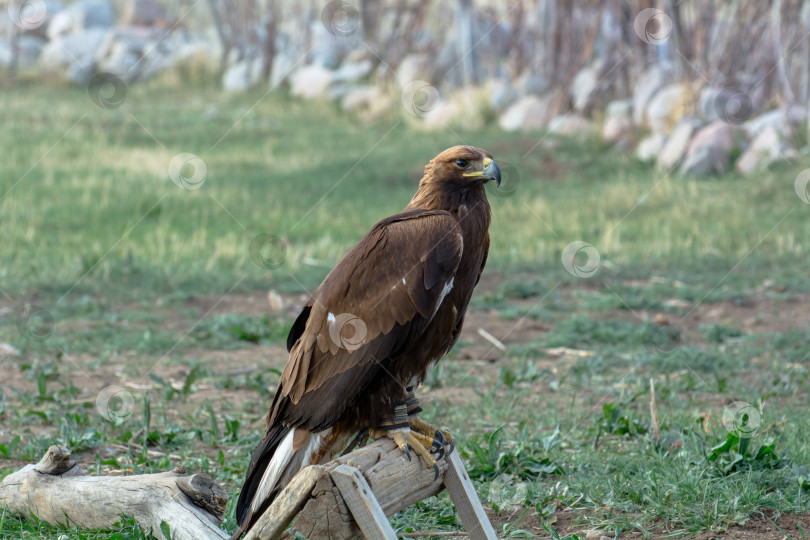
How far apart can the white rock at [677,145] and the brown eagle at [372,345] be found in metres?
7.73

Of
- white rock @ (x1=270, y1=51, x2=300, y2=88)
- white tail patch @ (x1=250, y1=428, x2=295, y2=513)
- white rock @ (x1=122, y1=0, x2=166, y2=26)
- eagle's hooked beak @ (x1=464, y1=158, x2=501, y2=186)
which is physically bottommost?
white tail patch @ (x1=250, y1=428, x2=295, y2=513)

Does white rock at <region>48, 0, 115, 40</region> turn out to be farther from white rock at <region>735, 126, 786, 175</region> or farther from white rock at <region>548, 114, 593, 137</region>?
white rock at <region>735, 126, 786, 175</region>

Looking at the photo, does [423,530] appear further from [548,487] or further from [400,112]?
[400,112]

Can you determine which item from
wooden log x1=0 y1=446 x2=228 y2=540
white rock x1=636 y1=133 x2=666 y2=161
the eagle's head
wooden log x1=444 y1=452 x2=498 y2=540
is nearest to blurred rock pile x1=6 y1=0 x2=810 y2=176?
white rock x1=636 y1=133 x2=666 y2=161

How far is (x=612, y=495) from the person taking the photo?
→ 3699 mm

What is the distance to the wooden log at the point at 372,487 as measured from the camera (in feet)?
8.77

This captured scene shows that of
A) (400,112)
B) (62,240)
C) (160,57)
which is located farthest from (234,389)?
(160,57)

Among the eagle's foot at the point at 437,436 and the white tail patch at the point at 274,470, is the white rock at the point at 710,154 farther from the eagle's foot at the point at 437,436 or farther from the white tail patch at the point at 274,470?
the white tail patch at the point at 274,470

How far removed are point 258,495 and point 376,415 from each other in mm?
506

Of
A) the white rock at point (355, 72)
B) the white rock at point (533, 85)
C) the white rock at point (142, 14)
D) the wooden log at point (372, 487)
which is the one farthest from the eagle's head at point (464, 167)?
the white rock at point (142, 14)

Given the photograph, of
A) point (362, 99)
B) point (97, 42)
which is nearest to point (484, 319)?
point (362, 99)

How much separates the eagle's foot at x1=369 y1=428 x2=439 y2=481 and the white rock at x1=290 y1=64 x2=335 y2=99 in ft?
46.5

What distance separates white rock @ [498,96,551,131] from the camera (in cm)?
1315

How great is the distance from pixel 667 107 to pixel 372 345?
9223mm
